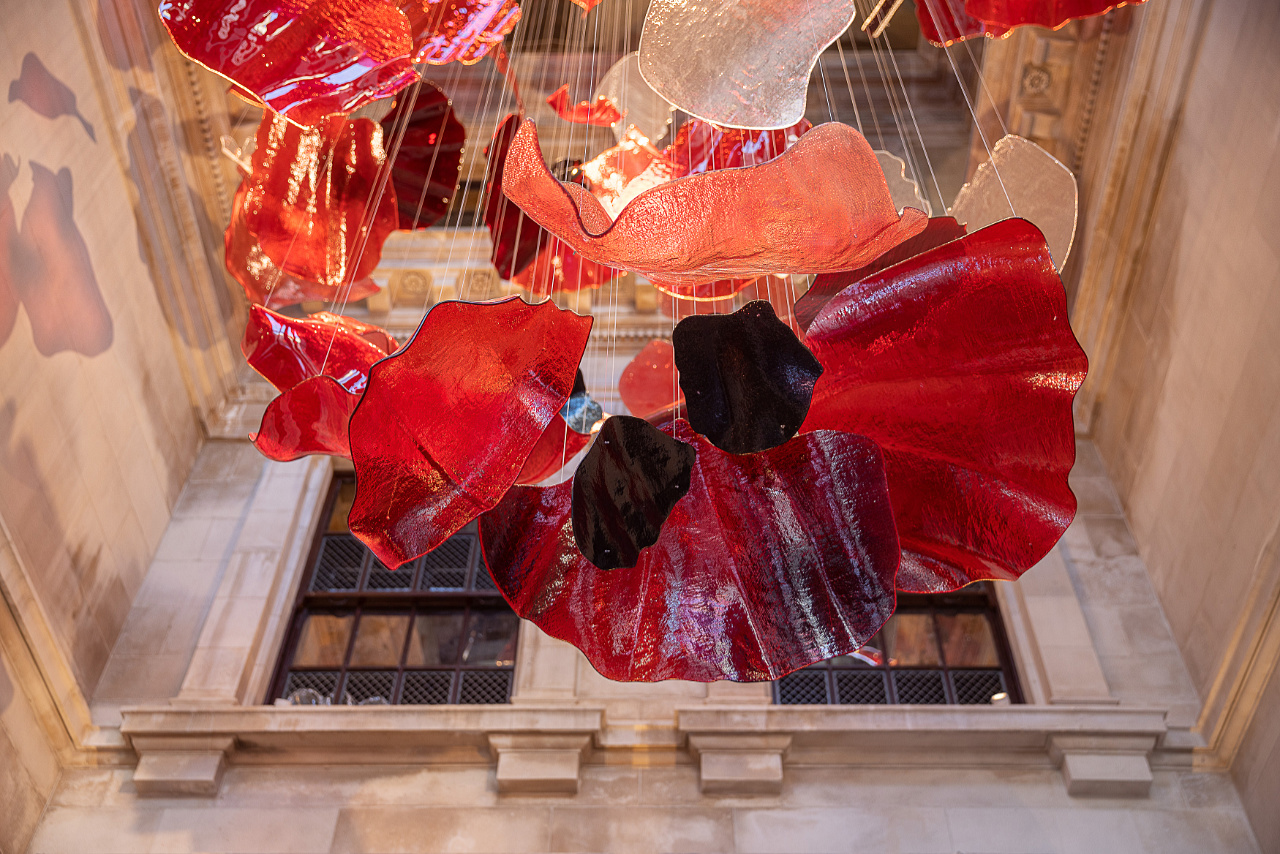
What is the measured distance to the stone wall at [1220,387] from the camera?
6.09 metres

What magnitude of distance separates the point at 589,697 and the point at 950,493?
11.2ft

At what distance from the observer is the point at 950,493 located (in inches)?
Answer: 168

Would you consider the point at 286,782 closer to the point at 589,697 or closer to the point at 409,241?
the point at 589,697

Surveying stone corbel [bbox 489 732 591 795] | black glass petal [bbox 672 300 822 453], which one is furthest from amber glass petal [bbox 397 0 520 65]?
stone corbel [bbox 489 732 591 795]

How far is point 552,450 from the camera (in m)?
4.76

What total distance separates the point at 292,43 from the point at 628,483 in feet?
8.15

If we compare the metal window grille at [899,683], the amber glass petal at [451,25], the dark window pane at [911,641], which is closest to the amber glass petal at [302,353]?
the amber glass petal at [451,25]

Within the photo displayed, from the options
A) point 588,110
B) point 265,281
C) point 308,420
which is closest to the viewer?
point 308,420

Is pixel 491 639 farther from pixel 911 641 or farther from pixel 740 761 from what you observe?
pixel 911 641

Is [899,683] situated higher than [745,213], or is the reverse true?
[745,213]

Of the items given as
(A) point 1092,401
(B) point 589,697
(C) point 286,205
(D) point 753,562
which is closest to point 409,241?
(C) point 286,205

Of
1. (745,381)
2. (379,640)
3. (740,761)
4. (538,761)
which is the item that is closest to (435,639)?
(379,640)

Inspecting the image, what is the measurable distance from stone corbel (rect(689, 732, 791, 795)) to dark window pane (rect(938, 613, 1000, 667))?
1.73 meters

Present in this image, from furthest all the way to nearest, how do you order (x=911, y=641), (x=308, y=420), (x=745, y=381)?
(x=911, y=641)
(x=308, y=420)
(x=745, y=381)
